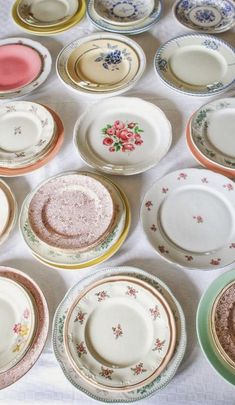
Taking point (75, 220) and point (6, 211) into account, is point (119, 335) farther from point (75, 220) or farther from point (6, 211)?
point (6, 211)

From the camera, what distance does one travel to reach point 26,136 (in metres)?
0.90

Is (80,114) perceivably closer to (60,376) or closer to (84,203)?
(84,203)

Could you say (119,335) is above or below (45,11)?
below

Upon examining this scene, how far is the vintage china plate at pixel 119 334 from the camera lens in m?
0.61

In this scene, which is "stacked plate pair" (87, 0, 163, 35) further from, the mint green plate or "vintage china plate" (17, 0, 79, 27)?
the mint green plate

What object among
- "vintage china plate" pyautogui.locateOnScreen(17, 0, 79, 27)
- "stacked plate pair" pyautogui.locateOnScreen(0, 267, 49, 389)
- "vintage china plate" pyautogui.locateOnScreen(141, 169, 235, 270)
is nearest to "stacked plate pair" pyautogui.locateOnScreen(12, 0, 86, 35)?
"vintage china plate" pyautogui.locateOnScreen(17, 0, 79, 27)

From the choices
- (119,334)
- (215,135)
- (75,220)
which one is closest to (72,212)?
(75,220)

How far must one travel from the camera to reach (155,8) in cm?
112

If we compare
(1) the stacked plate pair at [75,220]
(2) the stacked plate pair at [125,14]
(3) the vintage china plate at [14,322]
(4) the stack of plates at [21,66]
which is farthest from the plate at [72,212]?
(2) the stacked plate pair at [125,14]

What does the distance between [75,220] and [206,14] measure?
76cm

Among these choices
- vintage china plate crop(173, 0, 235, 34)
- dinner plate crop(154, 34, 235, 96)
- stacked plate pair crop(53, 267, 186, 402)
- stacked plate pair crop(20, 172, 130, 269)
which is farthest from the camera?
vintage china plate crop(173, 0, 235, 34)

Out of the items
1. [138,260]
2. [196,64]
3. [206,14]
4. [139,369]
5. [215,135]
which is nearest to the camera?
[139,369]

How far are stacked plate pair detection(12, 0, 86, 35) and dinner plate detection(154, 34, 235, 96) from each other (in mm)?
306

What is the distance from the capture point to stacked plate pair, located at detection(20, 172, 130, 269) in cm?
72
